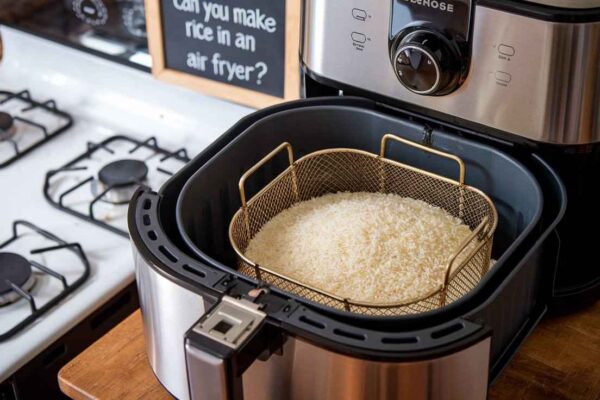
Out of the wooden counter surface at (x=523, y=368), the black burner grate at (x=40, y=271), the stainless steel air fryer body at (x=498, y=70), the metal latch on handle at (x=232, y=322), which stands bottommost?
the black burner grate at (x=40, y=271)

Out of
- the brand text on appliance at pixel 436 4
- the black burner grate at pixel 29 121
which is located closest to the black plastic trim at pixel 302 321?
the brand text on appliance at pixel 436 4

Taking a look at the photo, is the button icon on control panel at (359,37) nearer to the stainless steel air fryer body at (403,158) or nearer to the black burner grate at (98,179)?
the stainless steel air fryer body at (403,158)

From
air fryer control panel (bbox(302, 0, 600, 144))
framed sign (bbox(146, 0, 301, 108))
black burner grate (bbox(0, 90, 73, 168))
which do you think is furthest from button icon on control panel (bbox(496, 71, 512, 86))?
black burner grate (bbox(0, 90, 73, 168))

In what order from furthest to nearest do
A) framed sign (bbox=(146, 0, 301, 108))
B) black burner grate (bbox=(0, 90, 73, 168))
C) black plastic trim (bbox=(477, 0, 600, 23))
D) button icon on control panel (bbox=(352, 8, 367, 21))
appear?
black burner grate (bbox=(0, 90, 73, 168))
framed sign (bbox=(146, 0, 301, 108))
button icon on control panel (bbox=(352, 8, 367, 21))
black plastic trim (bbox=(477, 0, 600, 23))

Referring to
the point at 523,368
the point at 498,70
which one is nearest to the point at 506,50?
the point at 498,70

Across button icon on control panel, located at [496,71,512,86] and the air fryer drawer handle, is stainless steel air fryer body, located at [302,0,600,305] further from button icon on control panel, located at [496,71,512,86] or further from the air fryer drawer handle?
the air fryer drawer handle

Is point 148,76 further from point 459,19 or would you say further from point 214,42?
point 459,19

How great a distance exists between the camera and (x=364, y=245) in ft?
2.40

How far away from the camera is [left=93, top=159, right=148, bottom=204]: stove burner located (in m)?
1.17

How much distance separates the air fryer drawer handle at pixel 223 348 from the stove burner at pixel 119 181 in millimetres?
593

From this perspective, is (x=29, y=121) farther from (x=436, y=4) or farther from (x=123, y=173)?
(x=436, y=4)

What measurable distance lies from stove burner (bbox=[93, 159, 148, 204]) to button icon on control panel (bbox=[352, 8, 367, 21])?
0.49 metres

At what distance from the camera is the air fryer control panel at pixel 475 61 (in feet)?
2.27

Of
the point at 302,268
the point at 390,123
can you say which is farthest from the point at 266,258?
the point at 390,123
